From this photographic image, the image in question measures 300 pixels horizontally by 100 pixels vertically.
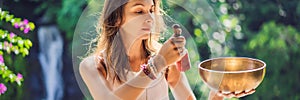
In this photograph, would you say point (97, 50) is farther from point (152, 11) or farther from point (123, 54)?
point (152, 11)

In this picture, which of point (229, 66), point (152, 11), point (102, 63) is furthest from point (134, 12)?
point (229, 66)

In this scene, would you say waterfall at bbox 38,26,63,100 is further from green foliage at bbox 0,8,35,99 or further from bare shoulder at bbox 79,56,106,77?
bare shoulder at bbox 79,56,106,77

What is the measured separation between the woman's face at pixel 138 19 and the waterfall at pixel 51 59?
1.45m

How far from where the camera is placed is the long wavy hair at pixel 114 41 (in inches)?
39.8

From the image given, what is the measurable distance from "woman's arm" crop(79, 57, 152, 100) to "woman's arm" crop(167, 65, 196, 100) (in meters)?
0.09

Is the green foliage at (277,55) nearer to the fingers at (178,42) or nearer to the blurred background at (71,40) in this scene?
the blurred background at (71,40)

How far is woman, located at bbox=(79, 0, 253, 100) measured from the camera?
3.11 ft

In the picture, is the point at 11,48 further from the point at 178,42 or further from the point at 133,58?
the point at 178,42

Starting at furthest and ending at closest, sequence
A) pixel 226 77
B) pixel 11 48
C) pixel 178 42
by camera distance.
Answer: pixel 11 48 < pixel 226 77 < pixel 178 42

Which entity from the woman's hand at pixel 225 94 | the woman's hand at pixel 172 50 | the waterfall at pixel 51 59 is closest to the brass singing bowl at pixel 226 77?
the woman's hand at pixel 225 94

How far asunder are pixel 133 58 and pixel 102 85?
8 centimetres

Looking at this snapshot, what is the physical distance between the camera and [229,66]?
1179 mm

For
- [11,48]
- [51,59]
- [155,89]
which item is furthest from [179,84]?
[51,59]

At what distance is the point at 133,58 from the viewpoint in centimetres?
109
